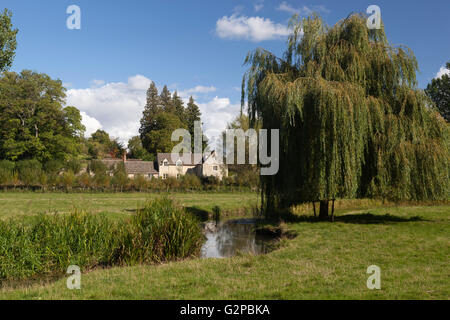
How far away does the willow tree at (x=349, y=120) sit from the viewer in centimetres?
1450

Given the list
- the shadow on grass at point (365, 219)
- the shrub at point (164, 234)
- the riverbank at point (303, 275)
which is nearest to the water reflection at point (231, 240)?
the shrub at point (164, 234)

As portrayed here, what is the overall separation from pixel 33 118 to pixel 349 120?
4225 cm

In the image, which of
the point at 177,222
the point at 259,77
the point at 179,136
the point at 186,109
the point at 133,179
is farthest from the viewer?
the point at 186,109

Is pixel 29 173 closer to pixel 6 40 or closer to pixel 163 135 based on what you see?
pixel 6 40

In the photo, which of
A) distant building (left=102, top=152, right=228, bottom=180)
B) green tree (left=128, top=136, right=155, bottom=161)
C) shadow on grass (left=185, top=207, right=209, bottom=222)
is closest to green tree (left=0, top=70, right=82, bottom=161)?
distant building (left=102, top=152, right=228, bottom=180)

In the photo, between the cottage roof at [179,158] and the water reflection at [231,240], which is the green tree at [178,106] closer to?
the cottage roof at [179,158]

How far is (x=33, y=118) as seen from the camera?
146 ft

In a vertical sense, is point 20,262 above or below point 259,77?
below

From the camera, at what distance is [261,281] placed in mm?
7594

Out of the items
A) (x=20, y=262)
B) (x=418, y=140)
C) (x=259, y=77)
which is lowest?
(x=20, y=262)

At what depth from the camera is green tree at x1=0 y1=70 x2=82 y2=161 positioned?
43.4 metres

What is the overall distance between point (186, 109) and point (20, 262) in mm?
80570
